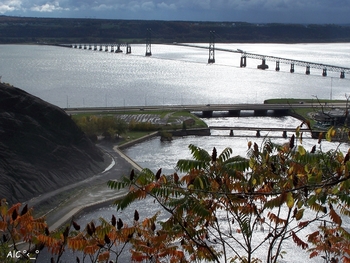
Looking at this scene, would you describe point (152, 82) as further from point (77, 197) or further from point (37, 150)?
point (77, 197)

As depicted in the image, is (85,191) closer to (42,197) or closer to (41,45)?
(42,197)

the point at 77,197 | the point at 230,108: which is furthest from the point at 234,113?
the point at 77,197

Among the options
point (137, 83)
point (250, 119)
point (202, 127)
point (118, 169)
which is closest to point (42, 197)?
point (118, 169)

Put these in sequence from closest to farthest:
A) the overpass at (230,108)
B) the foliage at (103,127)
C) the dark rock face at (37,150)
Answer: the dark rock face at (37,150) → the foliage at (103,127) → the overpass at (230,108)

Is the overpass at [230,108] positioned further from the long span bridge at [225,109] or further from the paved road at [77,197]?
the paved road at [77,197]

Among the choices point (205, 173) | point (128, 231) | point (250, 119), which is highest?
point (205, 173)

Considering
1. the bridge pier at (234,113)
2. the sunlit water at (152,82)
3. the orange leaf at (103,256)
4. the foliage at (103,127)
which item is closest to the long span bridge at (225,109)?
the bridge pier at (234,113)

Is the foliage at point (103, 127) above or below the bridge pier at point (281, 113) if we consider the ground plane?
above

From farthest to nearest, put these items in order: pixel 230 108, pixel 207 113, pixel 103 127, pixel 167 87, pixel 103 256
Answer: pixel 167 87, pixel 230 108, pixel 207 113, pixel 103 127, pixel 103 256
